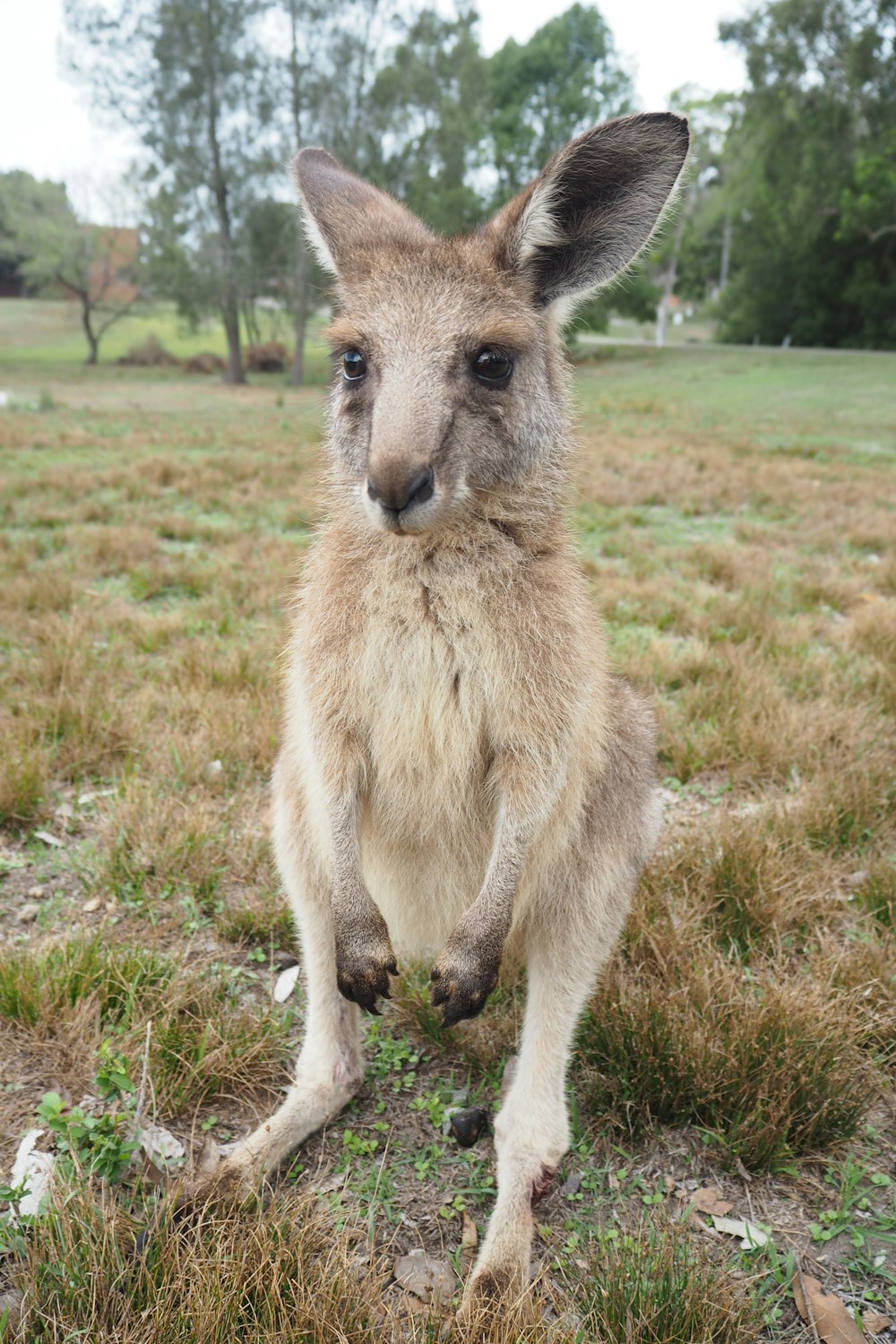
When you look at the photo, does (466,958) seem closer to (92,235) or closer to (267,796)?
(267,796)

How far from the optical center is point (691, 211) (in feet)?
123

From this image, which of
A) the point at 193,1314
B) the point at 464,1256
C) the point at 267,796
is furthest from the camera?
the point at 267,796

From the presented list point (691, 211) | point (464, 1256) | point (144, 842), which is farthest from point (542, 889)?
point (691, 211)

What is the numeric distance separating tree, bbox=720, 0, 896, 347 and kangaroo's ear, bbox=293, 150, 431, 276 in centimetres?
2524

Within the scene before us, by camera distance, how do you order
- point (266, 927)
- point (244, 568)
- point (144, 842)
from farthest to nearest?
point (244, 568) < point (144, 842) < point (266, 927)

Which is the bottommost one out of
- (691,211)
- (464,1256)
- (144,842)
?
(464,1256)

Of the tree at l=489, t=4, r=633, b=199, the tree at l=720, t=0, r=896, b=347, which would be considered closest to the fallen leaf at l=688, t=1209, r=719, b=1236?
the tree at l=720, t=0, r=896, b=347

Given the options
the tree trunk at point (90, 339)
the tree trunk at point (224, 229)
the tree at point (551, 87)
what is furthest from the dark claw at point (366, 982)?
the tree at point (551, 87)

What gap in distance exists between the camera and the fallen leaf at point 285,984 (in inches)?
83.4

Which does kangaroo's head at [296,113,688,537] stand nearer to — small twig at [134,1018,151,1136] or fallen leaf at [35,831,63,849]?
small twig at [134,1018,151,1136]

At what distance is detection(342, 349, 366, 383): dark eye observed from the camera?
68.4 inches

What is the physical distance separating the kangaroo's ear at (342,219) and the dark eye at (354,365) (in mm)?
251

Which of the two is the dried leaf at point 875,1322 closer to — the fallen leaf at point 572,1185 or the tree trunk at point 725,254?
the fallen leaf at point 572,1185

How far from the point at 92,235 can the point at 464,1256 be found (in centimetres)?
3217
